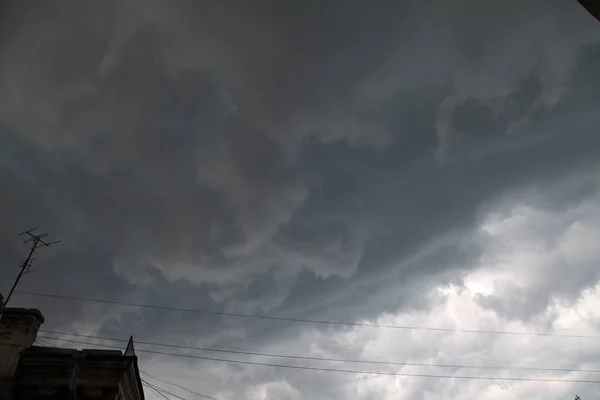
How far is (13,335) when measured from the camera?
49.4 feet

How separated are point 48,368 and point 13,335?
200 centimetres

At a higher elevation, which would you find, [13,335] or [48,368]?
[13,335]

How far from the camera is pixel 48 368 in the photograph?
14.7m

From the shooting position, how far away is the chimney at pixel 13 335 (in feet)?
47.0

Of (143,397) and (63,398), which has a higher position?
(143,397)

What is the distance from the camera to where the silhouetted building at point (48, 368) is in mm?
14344

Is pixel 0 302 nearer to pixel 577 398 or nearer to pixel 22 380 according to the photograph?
pixel 22 380

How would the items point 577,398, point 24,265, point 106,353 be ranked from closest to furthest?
point 106,353, point 24,265, point 577,398

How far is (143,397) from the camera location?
1930 centimetres

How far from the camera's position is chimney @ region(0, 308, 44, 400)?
14320 millimetres

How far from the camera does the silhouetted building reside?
47.1 feet

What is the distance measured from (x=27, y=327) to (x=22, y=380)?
1.96 metres

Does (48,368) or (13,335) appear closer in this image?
(48,368)

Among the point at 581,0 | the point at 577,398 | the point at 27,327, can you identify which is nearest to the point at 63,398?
the point at 27,327
